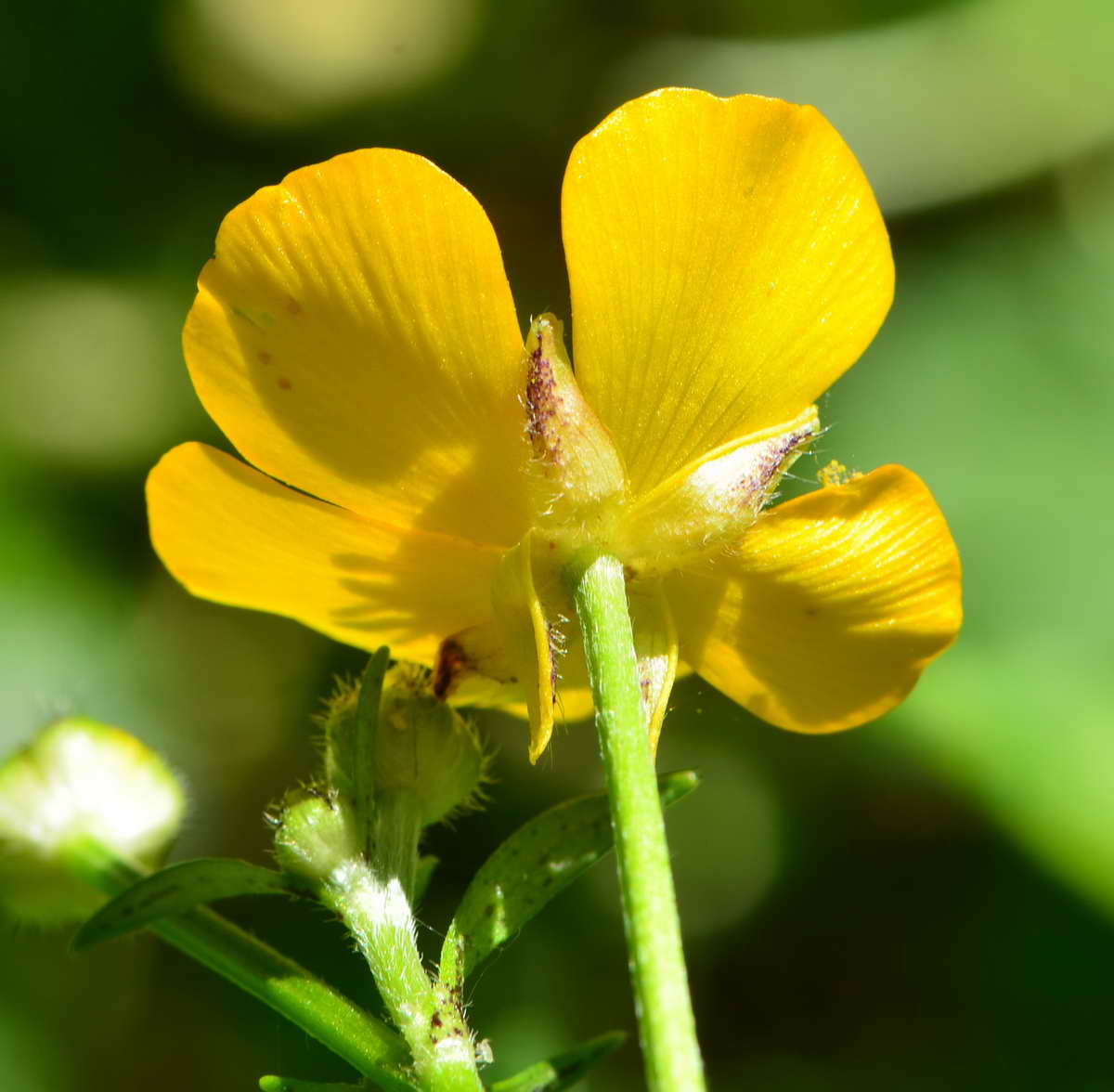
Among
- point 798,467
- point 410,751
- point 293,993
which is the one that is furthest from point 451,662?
point 798,467

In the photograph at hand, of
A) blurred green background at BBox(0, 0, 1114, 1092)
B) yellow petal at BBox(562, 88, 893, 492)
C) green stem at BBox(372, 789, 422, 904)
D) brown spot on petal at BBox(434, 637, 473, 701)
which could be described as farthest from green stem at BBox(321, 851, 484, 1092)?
blurred green background at BBox(0, 0, 1114, 1092)

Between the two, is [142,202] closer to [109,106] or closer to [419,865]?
[109,106]

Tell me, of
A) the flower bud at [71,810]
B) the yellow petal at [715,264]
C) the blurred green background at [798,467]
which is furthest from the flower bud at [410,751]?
the blurred green background at [798,467]

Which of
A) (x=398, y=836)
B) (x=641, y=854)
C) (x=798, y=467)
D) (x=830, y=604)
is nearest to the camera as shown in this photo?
(x=641, y=854)

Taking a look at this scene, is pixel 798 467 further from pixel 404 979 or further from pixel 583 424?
pixel 404 979

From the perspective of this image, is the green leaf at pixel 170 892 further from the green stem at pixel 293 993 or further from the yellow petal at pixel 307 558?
the yellow petal at pixel 307 558

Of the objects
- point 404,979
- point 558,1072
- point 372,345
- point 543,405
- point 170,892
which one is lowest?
point 558,1072

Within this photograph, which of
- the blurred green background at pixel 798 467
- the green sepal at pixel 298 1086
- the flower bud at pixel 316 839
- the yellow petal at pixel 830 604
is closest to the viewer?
the green sepal at pixel 298 1086

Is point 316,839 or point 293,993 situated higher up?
point 316,839
